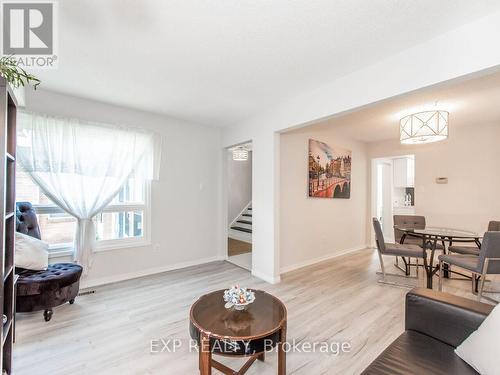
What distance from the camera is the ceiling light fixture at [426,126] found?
282 centimetres

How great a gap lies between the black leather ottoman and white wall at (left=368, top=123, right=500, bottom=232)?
5652 millimetres

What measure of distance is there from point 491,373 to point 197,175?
3837 millimetres

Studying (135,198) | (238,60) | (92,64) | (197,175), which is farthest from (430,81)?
(135,198)

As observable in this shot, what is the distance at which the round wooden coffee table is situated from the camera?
1.31 meters

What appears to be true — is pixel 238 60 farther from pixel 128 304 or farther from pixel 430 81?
pixel 128 304

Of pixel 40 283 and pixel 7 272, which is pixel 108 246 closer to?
pixel 40 283

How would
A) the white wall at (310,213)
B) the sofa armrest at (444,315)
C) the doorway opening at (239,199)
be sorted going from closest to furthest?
1. the sofa armrest at (444,315)
2. the white wall at (310,213)
3. the doorway opening at (239,199)

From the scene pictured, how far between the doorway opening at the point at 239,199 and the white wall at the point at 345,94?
1890 millimetres

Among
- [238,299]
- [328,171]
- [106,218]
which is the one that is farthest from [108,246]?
[328,171]

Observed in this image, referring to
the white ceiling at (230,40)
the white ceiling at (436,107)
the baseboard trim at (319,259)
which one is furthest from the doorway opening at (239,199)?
the white ceiling at (230,40)

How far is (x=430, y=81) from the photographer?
1812 millimetres

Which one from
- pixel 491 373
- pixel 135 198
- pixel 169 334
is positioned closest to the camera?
pixel 491 373

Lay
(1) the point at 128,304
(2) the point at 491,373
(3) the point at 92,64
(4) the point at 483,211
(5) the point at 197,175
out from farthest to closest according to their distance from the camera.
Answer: (5) the point at 197,175
(4) the point at 483,211
(1) the point at 128,304
(3) the point at 92,64
(2) the point at 491,373

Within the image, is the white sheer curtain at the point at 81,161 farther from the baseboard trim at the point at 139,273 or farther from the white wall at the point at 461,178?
the white wall at the point at 461,178
